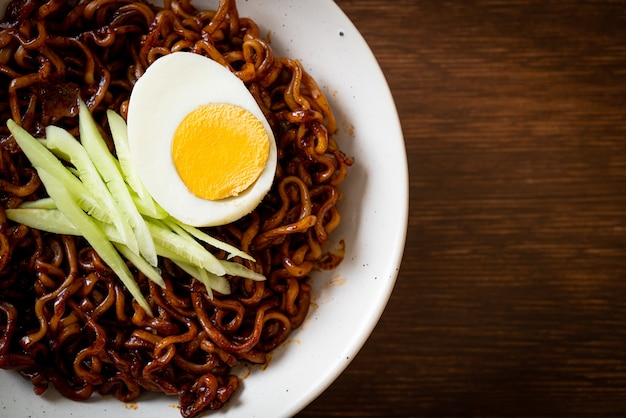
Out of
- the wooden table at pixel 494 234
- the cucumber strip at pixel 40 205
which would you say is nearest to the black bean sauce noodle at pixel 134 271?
the cucumber strip at pixel 40 205

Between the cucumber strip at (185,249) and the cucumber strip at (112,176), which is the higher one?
the cucumber strip at (112,176)

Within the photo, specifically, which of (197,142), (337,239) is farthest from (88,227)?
(337,239)

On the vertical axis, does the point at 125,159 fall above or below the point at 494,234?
above

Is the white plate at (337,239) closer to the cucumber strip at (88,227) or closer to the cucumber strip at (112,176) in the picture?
the cucumber strip at (88,227)

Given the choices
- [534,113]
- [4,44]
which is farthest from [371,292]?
[4,44]

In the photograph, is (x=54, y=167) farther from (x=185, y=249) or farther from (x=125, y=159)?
(x=185, y=249)

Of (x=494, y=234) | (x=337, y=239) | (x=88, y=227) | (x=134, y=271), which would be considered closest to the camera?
(x=88, y=227)

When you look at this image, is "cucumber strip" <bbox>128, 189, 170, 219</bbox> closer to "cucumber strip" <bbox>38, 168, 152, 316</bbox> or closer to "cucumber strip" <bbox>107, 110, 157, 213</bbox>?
"cucumber strip" <bbox>107, 110, 157, 213</bbox>
